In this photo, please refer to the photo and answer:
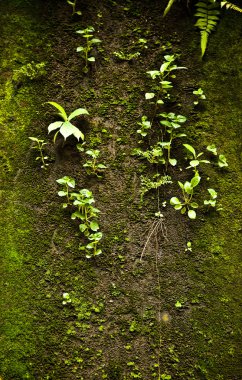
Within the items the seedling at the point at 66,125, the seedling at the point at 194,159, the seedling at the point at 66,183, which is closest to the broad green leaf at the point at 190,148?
the seedling at the point at 194,159

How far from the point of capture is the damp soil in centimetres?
235

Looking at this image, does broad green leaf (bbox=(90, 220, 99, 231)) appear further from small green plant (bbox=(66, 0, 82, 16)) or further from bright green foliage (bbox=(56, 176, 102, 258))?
small green plant (bbox=(66, 0, 82, 16))

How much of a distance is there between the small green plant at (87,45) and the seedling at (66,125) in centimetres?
53

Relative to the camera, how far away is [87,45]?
10.4 ft

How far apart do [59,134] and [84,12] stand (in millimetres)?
1301

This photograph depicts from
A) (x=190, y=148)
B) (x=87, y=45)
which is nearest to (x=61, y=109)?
(x=87, y=45)

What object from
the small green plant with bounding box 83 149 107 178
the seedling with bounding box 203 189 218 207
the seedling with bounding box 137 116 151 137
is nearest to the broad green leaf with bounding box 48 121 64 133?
the small green plant with bounding box 83 149 107 178

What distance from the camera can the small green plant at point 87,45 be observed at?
3117mm

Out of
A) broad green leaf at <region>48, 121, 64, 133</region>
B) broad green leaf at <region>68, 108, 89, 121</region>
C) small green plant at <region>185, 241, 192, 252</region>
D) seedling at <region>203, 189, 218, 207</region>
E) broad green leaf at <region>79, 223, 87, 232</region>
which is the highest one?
broad green leaf at <region>68, 108, 89, 121</region>

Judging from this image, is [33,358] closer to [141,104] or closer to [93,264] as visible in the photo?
[93,264]

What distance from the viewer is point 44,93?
307 cm

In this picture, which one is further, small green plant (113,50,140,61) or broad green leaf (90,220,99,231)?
small green plant (113,50,140,61)

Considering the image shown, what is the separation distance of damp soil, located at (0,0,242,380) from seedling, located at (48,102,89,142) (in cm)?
16

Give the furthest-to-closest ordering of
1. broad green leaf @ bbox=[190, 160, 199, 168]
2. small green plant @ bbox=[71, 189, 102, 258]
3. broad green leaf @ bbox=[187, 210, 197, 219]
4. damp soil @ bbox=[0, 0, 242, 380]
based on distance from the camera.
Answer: broad green leaf @ bbox=[190, 160, 199, 168] < broad green leaf @ bbox=[187, 210, 197, 219] < small green plant @ bbox=[71, 189, 102, 258] < damp soil @ bbox=[0, 0, 242, 380]
